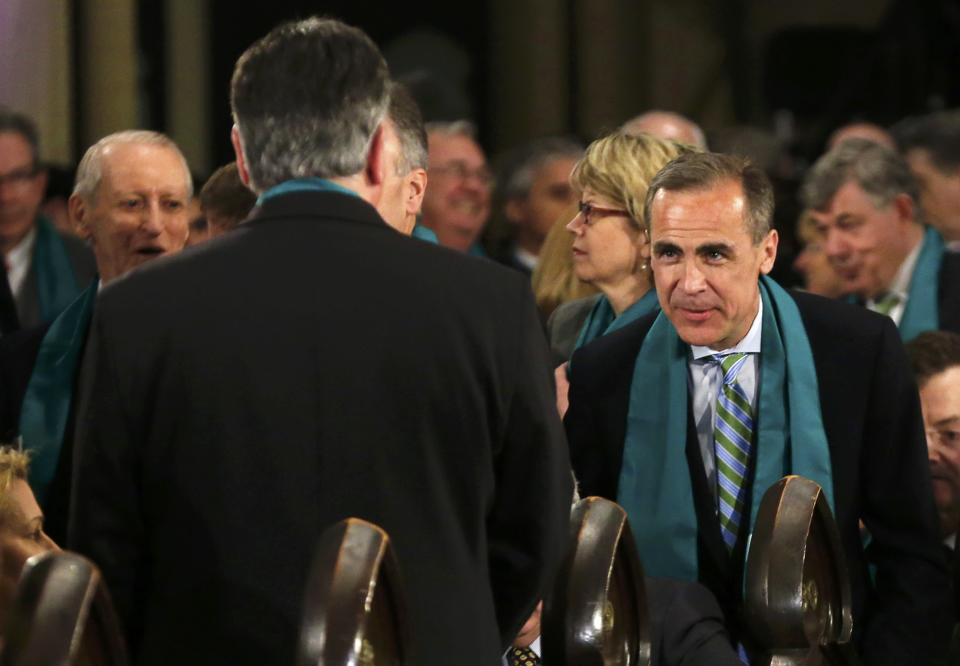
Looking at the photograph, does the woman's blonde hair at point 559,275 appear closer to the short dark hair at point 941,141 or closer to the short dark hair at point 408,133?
the short dark hair at point 408,133

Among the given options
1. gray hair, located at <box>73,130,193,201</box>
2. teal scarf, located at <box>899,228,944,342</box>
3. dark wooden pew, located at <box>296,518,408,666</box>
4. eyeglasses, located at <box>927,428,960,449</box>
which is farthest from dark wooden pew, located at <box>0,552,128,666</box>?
teal scarf, located at <box>899,228,944,342</box>

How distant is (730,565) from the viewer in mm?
3424

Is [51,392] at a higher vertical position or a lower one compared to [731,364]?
lower

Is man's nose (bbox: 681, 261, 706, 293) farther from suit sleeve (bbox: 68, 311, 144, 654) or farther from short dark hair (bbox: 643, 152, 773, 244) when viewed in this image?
suit sleeve (bbox: 68, 311, 144, 654)

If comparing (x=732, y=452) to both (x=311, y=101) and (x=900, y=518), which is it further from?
(x=311, y=101)

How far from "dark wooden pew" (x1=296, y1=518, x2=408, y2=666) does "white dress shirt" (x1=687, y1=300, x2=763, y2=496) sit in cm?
147

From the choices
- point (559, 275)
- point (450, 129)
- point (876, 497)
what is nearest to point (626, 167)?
point (559, 275)

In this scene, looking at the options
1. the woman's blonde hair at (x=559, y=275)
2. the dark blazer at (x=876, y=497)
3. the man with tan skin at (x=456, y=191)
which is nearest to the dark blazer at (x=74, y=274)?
the man with tan skin at (x=456, y=191)

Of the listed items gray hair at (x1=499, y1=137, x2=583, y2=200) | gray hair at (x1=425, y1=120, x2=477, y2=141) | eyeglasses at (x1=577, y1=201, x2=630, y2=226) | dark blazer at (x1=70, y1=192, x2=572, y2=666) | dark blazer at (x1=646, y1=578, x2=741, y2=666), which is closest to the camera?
dark blazer at (x1=70, y1=192, x2=572, y2=666)

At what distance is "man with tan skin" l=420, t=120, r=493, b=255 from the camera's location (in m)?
6.71

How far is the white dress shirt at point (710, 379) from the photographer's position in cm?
352

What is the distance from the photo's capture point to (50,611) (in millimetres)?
2061

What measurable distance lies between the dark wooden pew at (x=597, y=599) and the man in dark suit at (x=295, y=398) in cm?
12

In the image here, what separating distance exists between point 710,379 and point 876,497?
0.36m
